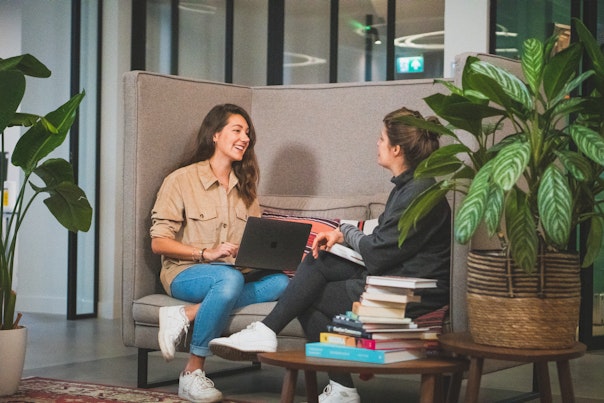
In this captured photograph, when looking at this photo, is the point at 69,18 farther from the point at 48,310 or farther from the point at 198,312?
the point at 198,312

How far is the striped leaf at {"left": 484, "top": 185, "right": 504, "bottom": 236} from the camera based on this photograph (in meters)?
2.41

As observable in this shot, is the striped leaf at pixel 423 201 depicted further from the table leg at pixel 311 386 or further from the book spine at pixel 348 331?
the table leg at pixel 311 386

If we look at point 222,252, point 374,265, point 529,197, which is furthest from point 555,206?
point 222,252

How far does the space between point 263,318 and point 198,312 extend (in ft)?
0.76

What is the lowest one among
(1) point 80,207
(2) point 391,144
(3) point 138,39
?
(1) point 80,207

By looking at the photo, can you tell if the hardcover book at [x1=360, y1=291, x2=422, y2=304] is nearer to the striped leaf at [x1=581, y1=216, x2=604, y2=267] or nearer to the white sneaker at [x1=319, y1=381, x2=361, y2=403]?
the striped leaf at [x1=581, y1=216, x2=604, y2=267]

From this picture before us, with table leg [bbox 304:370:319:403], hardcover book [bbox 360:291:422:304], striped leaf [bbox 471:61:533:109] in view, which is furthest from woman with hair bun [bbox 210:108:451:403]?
striped leaf [bbox 471:61:533:109]

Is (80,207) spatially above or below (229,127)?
below

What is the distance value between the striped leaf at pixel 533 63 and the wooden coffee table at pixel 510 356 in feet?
2.22

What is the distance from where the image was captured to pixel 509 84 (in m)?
2.50

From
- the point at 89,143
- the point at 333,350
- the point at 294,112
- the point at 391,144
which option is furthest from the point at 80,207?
the point at 89,143

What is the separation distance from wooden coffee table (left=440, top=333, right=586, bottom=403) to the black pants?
0.64m

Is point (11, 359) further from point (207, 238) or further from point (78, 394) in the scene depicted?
point (207, 238)

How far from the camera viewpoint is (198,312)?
3426 millimetres
